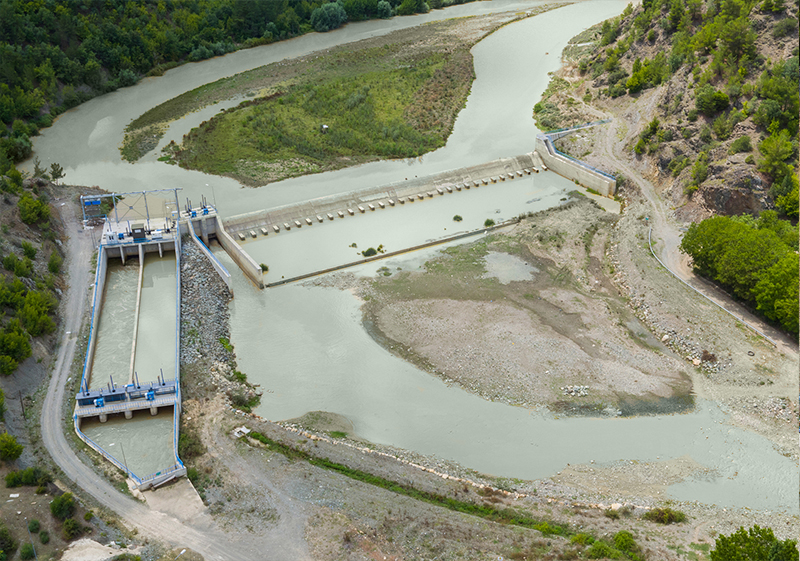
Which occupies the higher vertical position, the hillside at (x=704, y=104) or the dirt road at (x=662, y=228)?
the hillside at (x=704, y=104)

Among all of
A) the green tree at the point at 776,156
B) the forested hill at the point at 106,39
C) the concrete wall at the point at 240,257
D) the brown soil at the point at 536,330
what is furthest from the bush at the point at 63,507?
the green tree at the point at 776,156

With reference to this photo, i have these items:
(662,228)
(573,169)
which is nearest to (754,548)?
(662,228)

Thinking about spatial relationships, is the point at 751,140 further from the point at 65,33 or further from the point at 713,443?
the point at 65,33

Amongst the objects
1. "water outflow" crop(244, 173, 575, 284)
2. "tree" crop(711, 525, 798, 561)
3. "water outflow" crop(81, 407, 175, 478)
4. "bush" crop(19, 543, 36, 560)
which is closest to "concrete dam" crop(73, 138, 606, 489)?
"water outflow" crop(81, 407, 175, 478)

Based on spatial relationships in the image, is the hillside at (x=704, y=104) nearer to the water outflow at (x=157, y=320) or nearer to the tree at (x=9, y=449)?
the water outflow at (x=157, y=320)

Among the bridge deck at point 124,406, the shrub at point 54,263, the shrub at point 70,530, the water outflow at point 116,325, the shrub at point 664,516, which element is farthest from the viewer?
the shrub at point 54,263

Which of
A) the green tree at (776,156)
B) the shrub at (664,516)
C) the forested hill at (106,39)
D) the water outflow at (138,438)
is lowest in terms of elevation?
the shrub at (664,516)

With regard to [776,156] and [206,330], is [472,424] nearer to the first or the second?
[206,330]
